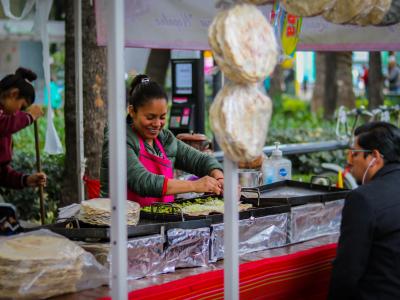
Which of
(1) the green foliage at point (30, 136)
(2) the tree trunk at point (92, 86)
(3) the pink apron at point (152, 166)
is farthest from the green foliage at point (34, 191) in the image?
(3) the pink apron at point (152, 166)

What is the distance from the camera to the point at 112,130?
2.39 metres

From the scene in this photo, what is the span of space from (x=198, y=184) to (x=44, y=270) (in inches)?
41.5

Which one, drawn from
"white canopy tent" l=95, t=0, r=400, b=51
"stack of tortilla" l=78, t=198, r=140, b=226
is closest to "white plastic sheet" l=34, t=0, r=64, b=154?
"white canopy tent" l=95, t=0, r=400, b=51

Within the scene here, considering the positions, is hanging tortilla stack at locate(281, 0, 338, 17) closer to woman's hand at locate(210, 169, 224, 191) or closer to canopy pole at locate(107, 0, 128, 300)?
canopy pole at locate(107, 0, 128, 300)

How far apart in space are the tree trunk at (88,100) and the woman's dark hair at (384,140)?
2.86m

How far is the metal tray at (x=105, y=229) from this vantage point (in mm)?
2941

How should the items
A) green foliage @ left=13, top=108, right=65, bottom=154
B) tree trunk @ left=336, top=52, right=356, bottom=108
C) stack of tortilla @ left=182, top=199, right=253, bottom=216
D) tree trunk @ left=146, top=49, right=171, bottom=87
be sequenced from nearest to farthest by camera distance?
stack of tortilla @ left=182, top=199, right=253, bottom=216
green foliage @ left=13, top=108, right=65, bottom=154
tree trunk @ left=146, top=49, right=171, bottom=87
tree trunk @ left=336, top=52, right=356, bottom=108

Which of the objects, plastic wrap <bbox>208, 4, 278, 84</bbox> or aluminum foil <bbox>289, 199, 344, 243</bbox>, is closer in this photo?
plastic wrap <bbox>208, 4, 278, 84</bbox>

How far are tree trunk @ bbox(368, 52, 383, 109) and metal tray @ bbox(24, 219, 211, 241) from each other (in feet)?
34.1

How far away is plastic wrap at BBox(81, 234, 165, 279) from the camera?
2.90 m

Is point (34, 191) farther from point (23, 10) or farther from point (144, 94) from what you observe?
point (144, 94)

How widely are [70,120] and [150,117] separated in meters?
2.05

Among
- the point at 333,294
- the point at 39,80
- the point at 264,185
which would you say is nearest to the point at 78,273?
the point at 333,294

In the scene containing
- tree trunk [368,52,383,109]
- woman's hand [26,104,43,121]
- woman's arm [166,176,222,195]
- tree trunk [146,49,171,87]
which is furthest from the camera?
tree trunk [368,52,383,109]
